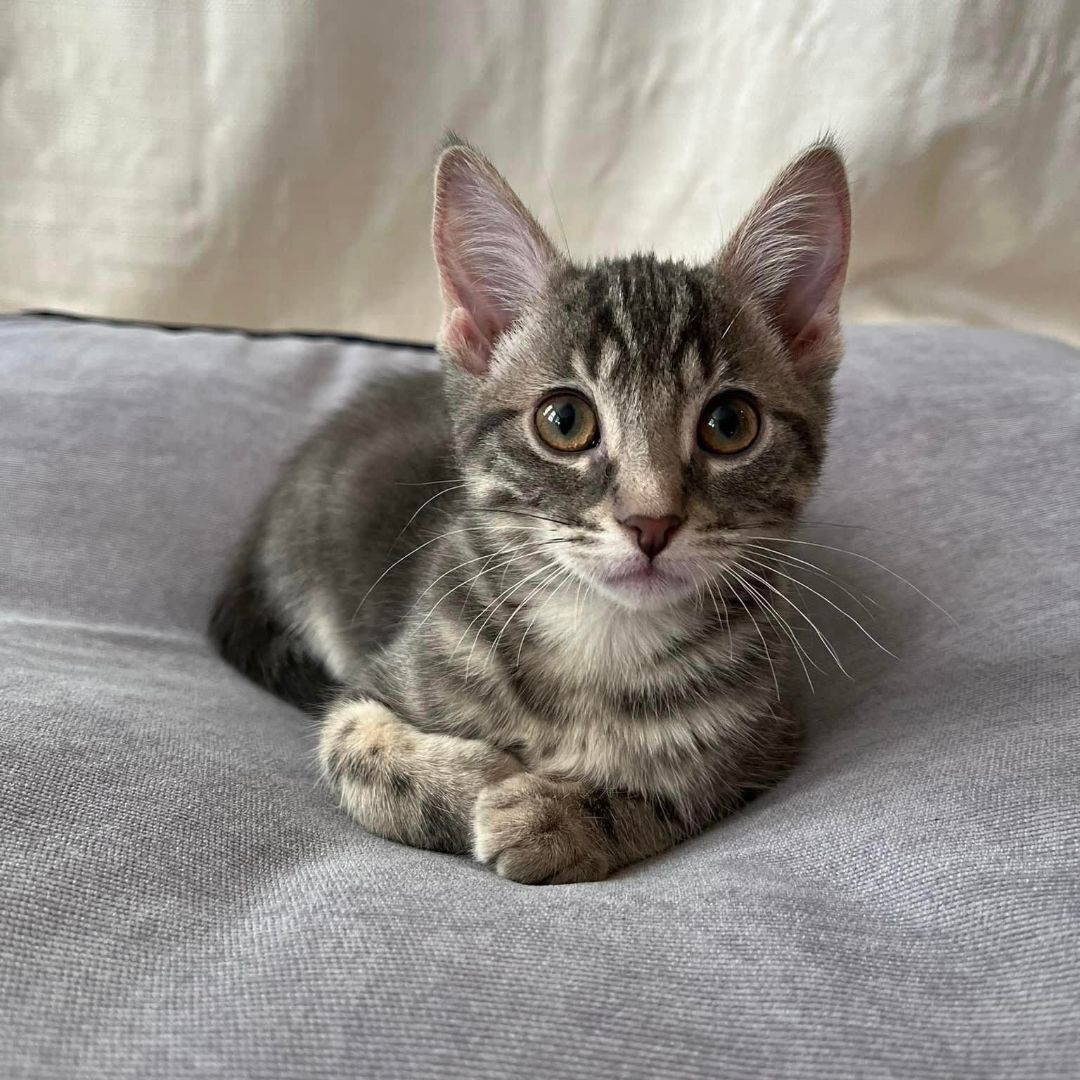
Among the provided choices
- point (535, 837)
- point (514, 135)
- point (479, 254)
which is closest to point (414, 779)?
point (535, 837)

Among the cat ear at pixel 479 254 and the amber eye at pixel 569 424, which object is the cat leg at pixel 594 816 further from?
the cat ear at pixel 479 254

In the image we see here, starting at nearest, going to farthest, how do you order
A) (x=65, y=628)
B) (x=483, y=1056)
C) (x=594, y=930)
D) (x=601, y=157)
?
(x=483, y=1056)
(x=594, y=930)
(x=65, y=628)
(x=601, y=157)

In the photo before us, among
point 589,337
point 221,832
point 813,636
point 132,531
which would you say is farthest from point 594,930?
point 132,531

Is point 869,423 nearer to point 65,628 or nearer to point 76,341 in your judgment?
point 65,628

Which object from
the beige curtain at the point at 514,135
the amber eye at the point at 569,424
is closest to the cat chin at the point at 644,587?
the amber eye at the point at 569,424

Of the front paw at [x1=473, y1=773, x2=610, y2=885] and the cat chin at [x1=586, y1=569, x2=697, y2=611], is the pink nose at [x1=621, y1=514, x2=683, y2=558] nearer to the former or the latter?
the cat chin at [x1=586, y1=569, x2=697, y2=611]

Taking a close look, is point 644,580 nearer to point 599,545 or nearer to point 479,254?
point 599,545

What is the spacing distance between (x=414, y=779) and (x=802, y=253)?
765mm

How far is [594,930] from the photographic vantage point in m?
0.78

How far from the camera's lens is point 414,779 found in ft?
3.39

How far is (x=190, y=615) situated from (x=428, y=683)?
21.8 inches

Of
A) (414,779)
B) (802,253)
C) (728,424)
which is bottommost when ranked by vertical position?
(414,779)

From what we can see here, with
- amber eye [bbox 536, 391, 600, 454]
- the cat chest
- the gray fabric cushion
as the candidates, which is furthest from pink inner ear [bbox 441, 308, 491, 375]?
the gray fabric cushion

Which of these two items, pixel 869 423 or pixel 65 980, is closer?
pixel 65 980
